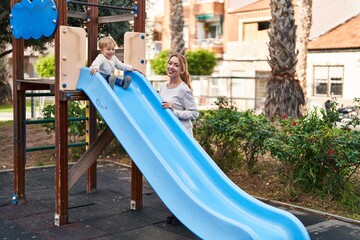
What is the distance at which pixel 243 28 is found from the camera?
1244 inches

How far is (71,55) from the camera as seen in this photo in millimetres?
4926

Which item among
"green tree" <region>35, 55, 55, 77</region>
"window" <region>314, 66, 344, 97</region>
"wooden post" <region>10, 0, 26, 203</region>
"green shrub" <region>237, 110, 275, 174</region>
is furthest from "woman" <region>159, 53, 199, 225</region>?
"green tree" <region>35, 55, 55, 77</region>

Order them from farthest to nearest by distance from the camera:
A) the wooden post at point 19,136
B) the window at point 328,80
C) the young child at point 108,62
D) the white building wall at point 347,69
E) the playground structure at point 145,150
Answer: the window at point 328,80
the white building wall at point 347,69
the wooden post at point 19,136
the young child at point 108,62
the playground structure at point 145,150

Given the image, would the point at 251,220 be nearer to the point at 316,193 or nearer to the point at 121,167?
the point at 316,193

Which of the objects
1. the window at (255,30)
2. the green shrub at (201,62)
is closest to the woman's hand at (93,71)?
the green shrub at (201,62)

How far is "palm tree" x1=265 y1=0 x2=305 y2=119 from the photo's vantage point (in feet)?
34.1

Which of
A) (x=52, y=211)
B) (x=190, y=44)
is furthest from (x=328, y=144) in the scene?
(x=190, y=44)

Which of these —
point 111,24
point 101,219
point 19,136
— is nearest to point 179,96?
point 101,219

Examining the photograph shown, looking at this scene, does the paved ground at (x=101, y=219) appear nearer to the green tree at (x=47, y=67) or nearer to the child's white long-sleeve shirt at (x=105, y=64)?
the child's white long-sleeve shirt at (x=105, y=64)

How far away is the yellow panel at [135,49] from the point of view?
5.48 meters

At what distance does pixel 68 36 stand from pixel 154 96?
1.08 m

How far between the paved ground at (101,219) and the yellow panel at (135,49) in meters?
1.68

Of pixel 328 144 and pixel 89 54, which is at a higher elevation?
pixel 89 54

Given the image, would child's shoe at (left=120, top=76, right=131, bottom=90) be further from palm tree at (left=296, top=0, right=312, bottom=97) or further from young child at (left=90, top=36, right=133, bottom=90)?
palm tree at (left=296, top=0, right=312, bottom=97)
